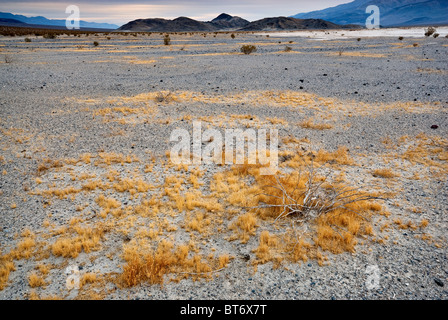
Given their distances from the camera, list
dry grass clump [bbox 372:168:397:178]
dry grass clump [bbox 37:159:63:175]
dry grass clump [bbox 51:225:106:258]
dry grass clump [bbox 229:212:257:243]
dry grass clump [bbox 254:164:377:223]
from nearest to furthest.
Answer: dry grass clump [bbox 51:225:106:258] → dry grass clump [bbox 229:212:257:243] → dry grass clump [bbox 254:164:377:223] → dry grass clump [bbox 372:168:397:178] → dry grass clump [bbox 37:159:63:175]

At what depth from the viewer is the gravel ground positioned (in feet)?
13.4

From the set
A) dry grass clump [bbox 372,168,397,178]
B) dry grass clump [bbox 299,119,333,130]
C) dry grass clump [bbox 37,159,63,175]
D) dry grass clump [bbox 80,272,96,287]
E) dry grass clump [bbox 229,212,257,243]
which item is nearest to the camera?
dry grass clump [bbox 80,272,96,287]

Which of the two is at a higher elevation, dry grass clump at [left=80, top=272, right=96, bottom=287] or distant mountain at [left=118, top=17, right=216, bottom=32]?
distant mountain at [left=118, top=17, right=216, bottom=32]

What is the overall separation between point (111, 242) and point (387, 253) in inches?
194

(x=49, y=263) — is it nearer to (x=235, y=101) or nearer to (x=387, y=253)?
(x=387, y=253)

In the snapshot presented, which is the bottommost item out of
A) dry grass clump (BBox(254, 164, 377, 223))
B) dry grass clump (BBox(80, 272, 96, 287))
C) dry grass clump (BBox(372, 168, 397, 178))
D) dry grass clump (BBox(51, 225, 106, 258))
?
dry grass clump (BBox(80, 272, 96, 287))

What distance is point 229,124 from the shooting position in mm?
10953

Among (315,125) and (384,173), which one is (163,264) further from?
(315,125)

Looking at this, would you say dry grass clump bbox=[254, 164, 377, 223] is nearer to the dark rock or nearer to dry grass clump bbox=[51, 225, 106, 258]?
the dark rock

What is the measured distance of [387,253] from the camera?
A: 4.62m

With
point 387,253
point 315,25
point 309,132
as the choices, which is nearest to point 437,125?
point 309,132

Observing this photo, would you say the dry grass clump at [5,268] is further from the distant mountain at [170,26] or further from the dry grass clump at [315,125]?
the distant mountain at [170,26]

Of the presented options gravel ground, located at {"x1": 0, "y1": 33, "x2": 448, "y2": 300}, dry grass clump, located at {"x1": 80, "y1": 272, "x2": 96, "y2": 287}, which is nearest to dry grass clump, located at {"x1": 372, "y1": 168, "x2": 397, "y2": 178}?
gravel ground, located at {"x1": 0, "y1": 33, "x2": 448, "y2": 300}

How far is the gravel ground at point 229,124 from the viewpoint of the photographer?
4.09 metres
